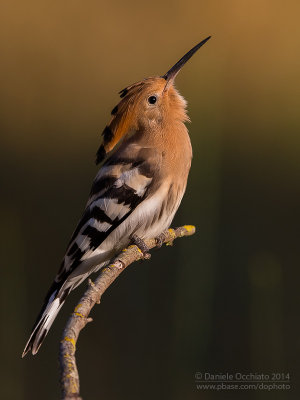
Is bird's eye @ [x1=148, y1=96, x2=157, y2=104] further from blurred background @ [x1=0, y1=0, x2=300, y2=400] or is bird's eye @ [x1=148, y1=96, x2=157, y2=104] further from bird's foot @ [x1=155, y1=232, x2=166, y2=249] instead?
blurred background @ [x1=0, y1=0, x2=300, y2=400]

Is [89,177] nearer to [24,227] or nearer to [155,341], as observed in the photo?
[24,227]

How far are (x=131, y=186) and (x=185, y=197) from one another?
0.68 meters

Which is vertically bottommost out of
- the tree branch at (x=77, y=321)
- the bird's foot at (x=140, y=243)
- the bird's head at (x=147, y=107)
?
the tree branch at (x=77, y=321)

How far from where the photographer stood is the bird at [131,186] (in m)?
1.75

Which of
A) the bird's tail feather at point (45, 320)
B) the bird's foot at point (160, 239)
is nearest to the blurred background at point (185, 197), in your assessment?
the bird's foot at point (160, 239)

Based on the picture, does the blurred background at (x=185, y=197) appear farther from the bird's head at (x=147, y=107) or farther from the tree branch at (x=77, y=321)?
the tree branch at (x=77, y=321)

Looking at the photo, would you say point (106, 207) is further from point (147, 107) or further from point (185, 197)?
point (185, 197)

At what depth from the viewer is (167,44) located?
291 centimetres

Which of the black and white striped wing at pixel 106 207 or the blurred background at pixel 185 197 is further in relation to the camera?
the blurred background at pixel 185 197

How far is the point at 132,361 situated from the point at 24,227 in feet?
1.86

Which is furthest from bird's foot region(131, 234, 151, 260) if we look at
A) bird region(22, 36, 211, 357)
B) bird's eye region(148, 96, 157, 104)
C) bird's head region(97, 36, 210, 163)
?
bird's eye region(148, 96, 157, 104)

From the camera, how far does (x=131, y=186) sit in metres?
1.80

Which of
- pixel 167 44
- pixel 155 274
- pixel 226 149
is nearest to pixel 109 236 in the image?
pixel 155 274

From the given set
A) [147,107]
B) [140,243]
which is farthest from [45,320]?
[147,107]
